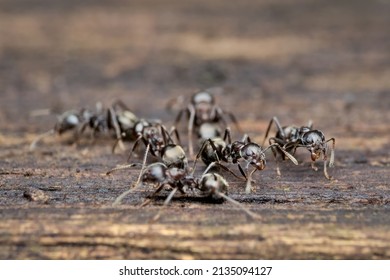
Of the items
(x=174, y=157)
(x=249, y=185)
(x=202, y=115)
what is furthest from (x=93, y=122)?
(x=249, y=185)

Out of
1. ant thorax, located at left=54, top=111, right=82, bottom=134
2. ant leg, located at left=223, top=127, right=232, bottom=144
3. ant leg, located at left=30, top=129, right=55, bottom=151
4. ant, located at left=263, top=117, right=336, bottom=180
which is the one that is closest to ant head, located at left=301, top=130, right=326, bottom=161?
ant, located at left=263, top=117, right=336, bottom=180

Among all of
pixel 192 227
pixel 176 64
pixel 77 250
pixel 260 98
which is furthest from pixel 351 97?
pixel 77 250

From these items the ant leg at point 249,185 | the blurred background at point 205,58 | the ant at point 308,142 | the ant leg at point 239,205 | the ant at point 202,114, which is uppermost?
the blurred background at point 205,58

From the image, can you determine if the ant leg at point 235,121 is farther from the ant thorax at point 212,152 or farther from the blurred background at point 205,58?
the ant thorax at point 212,152

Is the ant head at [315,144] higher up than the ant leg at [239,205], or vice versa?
the ant head at [315,144]

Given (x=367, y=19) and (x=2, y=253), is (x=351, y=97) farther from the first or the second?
(x=2, y=253)

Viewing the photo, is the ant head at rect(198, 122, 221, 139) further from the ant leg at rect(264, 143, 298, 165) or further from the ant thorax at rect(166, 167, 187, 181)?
the ant thorax at rect(166, 167, 187, 181)

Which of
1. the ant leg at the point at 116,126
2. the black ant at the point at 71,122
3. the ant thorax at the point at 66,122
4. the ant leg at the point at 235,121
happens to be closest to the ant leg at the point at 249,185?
the ant leg at the point at 235,121
